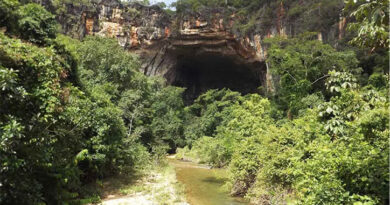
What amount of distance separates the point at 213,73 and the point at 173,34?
36.7 ft

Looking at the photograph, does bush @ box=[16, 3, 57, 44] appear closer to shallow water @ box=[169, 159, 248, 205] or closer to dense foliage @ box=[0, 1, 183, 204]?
dense foliage @ box=[0, 1, 183, 204]

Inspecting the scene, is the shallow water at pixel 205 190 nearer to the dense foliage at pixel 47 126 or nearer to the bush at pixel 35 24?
the dense foliage at pixel 47 126

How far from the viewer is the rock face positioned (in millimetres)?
30406

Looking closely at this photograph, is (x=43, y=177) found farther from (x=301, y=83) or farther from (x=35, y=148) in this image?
(x=301, y=83)

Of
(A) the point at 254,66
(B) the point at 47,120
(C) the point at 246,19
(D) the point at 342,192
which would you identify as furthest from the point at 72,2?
(D) the point at 342,192

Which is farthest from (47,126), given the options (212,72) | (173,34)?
(212,72)

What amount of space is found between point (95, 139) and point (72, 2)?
25.6 meters

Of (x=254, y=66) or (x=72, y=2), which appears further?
(x=254, y=66)

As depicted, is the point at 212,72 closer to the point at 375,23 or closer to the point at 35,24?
the point at 35,24

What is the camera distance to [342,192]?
4.15 metres

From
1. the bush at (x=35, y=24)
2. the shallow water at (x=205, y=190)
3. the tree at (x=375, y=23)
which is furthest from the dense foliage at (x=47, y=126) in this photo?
the tree at (x=375, y=23)

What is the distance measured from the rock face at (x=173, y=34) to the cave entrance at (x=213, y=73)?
0.67ft

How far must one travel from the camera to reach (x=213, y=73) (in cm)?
4066

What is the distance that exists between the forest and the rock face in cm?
580
